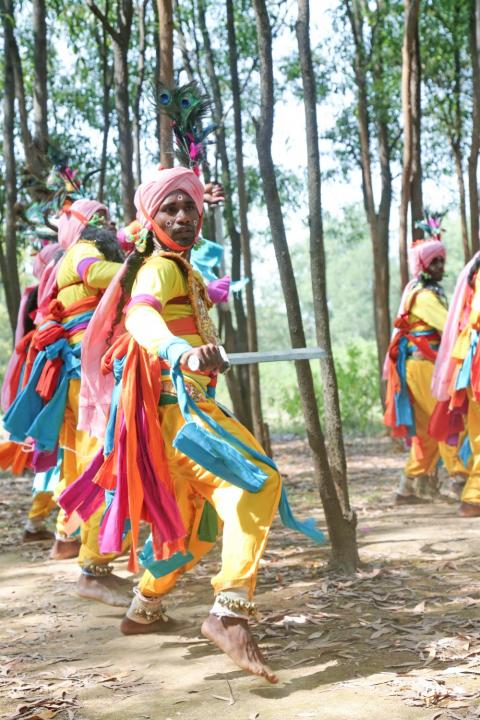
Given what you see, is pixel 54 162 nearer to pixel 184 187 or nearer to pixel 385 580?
pixel 184 187

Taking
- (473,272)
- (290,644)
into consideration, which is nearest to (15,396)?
(473,272)

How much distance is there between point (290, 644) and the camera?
4.02m

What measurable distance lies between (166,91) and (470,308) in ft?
10.3

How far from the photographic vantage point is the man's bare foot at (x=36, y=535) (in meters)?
7.17

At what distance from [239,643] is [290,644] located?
20.2 inches

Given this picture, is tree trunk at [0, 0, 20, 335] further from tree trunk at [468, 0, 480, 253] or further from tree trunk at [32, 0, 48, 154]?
tree trunk at [468, 0, 480, 253]

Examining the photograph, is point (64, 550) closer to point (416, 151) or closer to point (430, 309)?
point (430, 309)

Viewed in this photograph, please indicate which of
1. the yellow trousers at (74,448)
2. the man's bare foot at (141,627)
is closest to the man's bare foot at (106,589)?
the yellow trousers at (74,448)

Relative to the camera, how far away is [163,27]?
5789mm

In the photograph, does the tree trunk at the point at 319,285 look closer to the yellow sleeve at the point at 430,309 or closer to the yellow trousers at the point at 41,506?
the yellow sleeve at the point at 430,309

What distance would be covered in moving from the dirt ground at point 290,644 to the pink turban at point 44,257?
219 cm

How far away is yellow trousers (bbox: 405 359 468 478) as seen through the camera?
778 centimetres

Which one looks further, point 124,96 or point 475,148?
point 475,148

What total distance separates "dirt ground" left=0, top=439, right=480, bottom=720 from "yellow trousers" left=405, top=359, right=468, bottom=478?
4.35 feet
